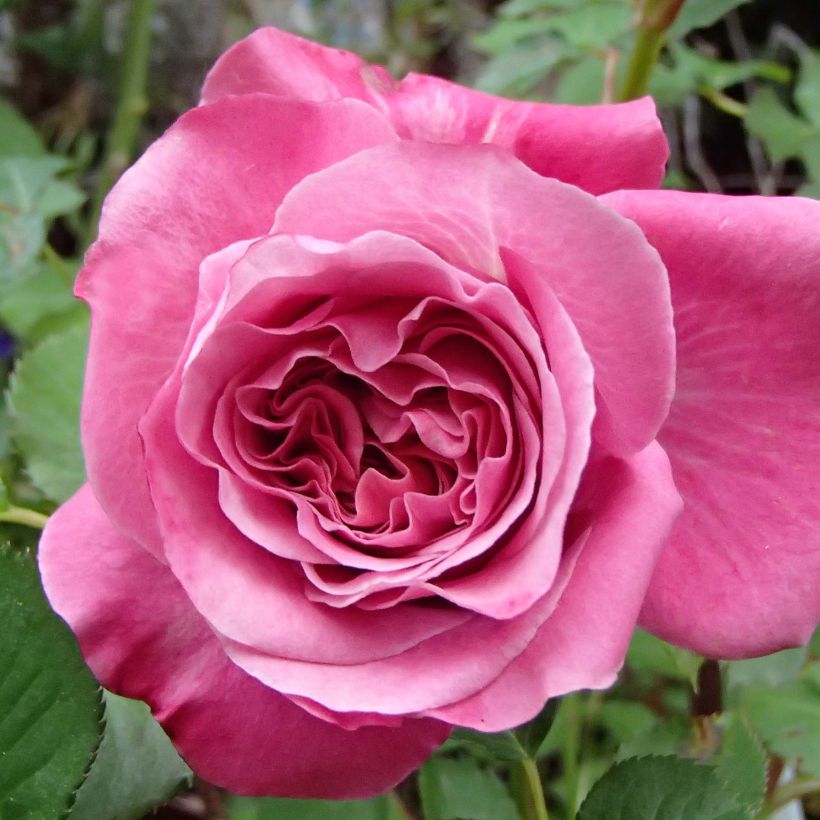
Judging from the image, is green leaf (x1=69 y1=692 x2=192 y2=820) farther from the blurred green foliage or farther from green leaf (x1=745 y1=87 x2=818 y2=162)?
green leaf (x1=745 y1=87 x2=818 y2=162)

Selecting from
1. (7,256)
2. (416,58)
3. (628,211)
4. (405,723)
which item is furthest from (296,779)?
(416,58)

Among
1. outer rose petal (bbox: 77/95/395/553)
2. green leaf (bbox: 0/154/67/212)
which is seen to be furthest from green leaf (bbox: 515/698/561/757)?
green leaf (bbox: 0/154/67/212)

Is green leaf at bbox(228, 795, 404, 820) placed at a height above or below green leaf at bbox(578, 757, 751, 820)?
below

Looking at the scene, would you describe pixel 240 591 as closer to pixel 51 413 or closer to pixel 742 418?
pixel 742 418

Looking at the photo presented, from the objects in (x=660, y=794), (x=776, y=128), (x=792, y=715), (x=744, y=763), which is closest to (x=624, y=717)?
(x=792, y=715)

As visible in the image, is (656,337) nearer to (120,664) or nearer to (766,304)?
(766,304)
